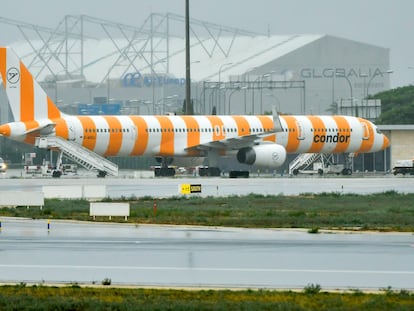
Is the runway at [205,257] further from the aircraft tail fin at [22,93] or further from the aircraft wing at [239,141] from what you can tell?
the aircraft wing at [239,141]

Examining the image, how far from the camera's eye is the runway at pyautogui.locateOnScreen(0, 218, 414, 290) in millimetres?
27297

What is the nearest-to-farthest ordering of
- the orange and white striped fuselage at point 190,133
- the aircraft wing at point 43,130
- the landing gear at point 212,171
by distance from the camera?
the aircraft wing at point 43,130 < the orange and white striped fuselage at point 190,133 < the landing gear at point 212,171

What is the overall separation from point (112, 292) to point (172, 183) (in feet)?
186

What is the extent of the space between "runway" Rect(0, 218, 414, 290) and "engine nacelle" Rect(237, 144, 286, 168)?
168 feet

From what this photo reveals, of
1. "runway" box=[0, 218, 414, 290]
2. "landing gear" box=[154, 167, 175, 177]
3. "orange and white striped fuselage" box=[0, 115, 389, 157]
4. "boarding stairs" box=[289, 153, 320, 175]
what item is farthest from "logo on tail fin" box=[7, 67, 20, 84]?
"runway" box=[0, 218, 414, 290]

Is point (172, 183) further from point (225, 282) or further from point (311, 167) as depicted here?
point (225, 282)

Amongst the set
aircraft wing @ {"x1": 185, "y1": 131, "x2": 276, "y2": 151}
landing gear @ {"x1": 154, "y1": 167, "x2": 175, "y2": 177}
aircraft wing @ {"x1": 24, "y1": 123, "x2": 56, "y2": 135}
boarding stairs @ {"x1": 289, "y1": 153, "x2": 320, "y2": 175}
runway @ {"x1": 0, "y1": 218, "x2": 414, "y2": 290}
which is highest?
aircraft wing @ {"x1": 24, "y1": 123, "x2": 56, "y2": 135}

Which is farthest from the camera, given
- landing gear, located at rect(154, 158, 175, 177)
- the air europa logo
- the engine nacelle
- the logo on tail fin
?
the air europa logo

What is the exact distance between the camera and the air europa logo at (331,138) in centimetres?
9888

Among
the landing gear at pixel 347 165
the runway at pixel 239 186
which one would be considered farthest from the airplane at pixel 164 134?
the runway at pixel 239 186

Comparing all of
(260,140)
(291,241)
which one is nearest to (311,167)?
(260,140)

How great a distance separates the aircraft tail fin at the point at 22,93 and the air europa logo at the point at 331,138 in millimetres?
20145

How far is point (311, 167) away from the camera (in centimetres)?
11412

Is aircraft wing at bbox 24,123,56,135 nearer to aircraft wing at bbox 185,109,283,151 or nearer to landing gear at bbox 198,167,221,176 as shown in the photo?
aircraft wing at bbox 185,109,283,151
